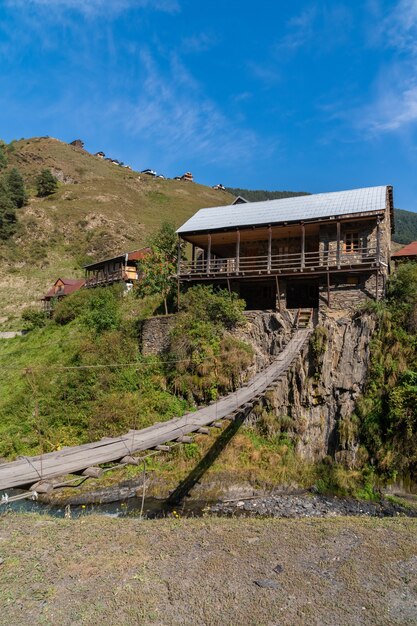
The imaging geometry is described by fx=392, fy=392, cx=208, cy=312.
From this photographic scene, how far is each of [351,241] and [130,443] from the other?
1607cm

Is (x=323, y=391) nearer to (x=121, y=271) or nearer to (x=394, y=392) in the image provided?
(x=394, y=392)

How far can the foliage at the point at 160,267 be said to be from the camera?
26194mm

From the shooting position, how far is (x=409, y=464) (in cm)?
1426

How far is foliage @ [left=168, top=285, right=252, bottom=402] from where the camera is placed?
19078 millimetres

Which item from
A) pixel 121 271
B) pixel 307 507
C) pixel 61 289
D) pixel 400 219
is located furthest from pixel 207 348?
pixel 400 219

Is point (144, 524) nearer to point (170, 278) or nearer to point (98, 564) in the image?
point (98, 564)

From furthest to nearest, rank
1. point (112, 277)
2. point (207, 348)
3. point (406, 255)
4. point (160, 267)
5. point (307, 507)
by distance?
1. point (112, 277)
2. point (160, 267)
3. point (406, 255)
4. point (207, 348)
5. point (307, 507)

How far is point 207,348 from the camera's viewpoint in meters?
19.6

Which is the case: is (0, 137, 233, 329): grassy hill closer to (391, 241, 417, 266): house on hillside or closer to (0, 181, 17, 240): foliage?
(0, 181, 17, 240): foliage

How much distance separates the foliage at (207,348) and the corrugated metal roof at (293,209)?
15.8 ft

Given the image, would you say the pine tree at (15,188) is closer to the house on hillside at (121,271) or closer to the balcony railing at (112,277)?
the house on hillside at (121,271)

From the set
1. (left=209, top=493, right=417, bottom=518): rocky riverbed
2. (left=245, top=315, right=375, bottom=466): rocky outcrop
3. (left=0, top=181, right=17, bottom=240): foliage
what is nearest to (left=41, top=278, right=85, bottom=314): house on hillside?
(left=0, top=181, right=17, bottom=240): foliage

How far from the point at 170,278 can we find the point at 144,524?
1753 centimetres

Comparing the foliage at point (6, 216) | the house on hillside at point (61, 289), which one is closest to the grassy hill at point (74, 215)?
the foliage at point (6, 216)
